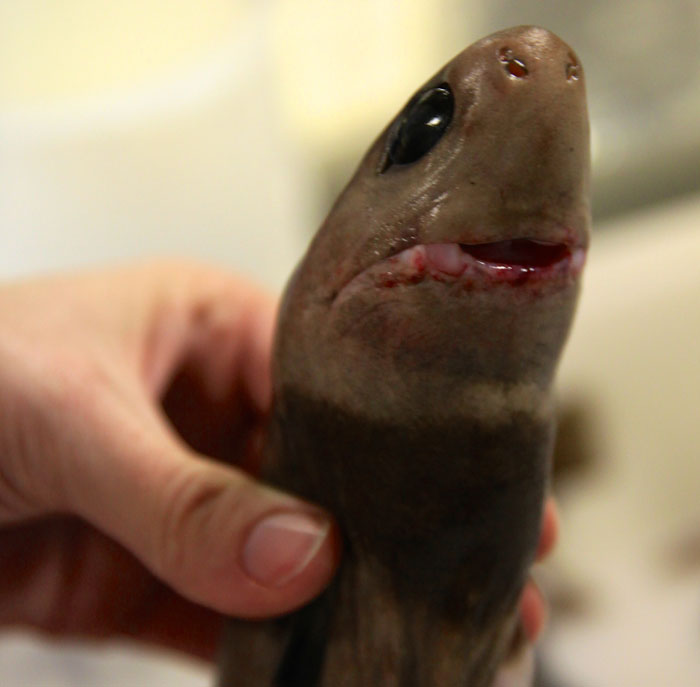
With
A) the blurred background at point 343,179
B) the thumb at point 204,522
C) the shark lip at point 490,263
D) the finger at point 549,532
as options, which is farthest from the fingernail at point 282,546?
the blurred background at point 343,179

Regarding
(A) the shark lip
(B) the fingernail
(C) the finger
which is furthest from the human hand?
(C) the finger

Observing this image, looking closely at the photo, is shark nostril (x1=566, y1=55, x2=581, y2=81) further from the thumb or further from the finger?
the finger

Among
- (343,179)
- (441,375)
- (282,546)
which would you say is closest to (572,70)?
(441,375)

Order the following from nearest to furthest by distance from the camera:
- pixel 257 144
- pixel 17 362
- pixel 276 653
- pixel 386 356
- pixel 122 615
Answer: pixel 386 356 < pixel 276 653 < pixel 17 362 < pixel 122 615 < pixel 257 144

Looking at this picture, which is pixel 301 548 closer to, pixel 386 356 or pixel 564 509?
pixel 386 356

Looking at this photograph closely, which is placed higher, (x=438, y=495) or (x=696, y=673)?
(x=438, y=495)

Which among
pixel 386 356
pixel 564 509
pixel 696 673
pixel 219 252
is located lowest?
pixel 564 509

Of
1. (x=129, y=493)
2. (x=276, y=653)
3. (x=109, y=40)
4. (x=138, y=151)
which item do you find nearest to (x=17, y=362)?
(x=129, y=493)
